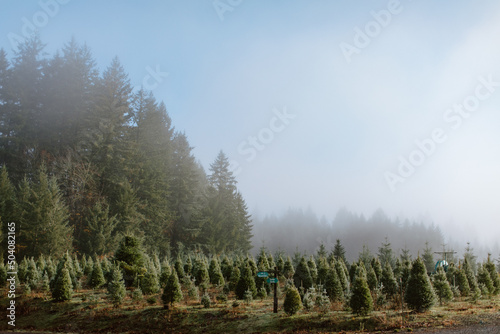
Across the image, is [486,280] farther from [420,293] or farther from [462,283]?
[420,293]

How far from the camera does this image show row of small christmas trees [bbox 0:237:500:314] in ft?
54.8

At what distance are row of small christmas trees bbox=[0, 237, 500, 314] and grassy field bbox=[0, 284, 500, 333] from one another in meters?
0.74

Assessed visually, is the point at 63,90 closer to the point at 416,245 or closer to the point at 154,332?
the point at 154,332

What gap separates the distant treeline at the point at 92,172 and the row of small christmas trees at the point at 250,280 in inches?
269

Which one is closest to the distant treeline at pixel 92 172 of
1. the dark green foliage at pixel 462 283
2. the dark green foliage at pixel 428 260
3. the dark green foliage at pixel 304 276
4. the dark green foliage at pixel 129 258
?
the dark green foliage at pixel 129 258

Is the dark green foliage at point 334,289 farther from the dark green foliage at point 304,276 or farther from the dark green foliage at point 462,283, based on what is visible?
the dark green foliage at point 462,283

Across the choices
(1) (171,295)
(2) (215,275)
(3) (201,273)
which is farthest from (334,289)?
(3) (201,273)

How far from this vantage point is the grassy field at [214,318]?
14531mm

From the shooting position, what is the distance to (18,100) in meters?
42.2

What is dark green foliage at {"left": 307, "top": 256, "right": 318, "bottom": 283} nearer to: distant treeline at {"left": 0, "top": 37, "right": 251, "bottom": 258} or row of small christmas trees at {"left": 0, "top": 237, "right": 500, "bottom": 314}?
row of small christmas trees at {"left": 0, "top": 237, "right": 500, "bottom": 314}

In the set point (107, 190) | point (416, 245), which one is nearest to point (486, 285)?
point (107, 190)

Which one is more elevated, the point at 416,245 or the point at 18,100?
the point at 18,100

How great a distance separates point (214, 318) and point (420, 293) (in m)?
10.0

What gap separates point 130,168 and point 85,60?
18392 mm
